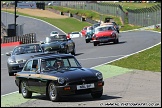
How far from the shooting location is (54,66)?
1462 centimetres

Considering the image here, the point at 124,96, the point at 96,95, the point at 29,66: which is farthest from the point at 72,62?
the point at 124,96

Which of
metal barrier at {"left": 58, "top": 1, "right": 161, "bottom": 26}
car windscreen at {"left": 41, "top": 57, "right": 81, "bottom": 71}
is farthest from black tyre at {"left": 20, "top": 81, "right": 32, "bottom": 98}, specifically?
metal barrier at {"left": 58, "top": 1, "right": 161, "bottom": 26}

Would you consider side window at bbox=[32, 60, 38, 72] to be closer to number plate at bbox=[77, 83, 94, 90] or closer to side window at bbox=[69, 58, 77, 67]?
side window at bbox=[69, 58, 77, 67]

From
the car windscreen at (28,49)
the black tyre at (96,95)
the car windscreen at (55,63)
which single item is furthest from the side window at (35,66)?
the car windscreen at (28,49)

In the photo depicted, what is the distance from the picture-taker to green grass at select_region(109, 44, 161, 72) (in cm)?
2276

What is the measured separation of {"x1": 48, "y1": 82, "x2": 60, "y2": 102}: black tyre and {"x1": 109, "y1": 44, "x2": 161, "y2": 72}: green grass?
28.4 feet

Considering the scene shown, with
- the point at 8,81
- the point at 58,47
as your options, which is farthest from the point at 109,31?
the point at 8,81

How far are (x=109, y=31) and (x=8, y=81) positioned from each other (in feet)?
55.7

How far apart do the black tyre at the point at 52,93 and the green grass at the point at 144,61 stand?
28.4 ft

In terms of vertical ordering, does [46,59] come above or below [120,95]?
above

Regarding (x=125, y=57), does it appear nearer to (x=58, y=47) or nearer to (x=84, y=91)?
(x=58, y=47)

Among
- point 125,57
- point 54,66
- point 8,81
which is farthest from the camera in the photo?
point 125,57

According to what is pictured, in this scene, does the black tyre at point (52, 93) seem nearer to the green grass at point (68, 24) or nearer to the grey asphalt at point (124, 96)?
the grey asphalt at point (124, 96)

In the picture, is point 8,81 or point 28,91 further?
point 8,81
